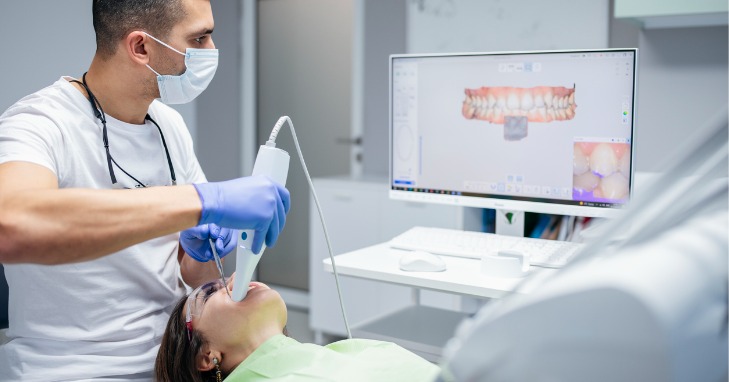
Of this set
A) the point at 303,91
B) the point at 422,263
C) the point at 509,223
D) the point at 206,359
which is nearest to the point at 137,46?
the point at 206,359

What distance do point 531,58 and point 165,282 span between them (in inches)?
43.3

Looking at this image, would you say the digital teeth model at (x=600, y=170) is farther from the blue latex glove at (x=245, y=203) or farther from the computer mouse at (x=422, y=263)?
the blue latex glove at (x=245, y=203)

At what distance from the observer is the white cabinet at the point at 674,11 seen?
2.76m

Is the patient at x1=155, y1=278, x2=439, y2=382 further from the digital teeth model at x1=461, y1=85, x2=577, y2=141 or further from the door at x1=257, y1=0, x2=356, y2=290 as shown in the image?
the door at x1=257, y1=0, x2=356, y2=290

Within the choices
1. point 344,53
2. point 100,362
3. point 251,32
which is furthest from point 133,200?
point 251,32

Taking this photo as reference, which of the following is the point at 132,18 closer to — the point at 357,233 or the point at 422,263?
the point at 422,263

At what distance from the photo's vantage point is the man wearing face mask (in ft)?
4.13

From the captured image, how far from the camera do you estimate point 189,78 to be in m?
1.64

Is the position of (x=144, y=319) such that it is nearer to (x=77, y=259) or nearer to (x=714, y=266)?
(x=77, y=259)

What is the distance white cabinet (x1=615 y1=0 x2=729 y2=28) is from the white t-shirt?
2081 millimetres

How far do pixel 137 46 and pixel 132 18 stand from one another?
59 millimetres

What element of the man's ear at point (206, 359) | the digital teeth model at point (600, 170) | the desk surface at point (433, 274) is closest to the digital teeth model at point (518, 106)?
the digital teeth model at point (600, 170)

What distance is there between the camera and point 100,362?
4.84 feet

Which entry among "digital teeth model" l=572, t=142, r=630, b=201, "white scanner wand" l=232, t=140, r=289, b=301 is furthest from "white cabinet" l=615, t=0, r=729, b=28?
"white scanner wand" l=232, t=140, r=289, b=301
